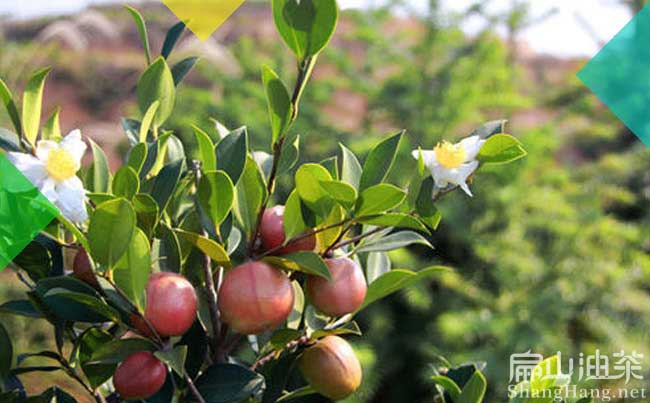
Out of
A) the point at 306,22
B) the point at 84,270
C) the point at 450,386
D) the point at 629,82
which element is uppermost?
the point at 306,22

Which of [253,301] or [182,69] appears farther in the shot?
[182,69]

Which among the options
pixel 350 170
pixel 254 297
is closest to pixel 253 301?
pixel 254 297

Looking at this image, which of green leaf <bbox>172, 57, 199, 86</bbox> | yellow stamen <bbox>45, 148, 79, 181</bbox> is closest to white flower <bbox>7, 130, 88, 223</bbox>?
yellow stamen <bbox>45, 148, 79, 181</bbox>

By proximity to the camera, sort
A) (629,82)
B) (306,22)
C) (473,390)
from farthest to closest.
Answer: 1. (629,82)
2. (473,390)
3. (306,22)

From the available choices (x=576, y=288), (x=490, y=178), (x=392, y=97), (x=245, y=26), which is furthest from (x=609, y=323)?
(x=245, y=26)

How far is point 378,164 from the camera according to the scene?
43 centimetres

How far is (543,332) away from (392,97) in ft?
2.93

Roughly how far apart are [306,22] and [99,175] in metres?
0.16

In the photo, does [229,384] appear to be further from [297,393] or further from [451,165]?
[451,165]

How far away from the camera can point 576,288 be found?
223 centimetres

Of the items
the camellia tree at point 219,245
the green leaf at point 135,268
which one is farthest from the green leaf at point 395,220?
the green leaf at point 135,268

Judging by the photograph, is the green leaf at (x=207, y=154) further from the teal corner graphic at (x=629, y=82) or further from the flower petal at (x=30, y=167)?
the teal corner graphic at (x=629, y=82)

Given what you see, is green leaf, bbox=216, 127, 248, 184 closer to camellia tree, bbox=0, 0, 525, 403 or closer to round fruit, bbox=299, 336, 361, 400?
camellia tree, bbox=0, 0, 525, 403

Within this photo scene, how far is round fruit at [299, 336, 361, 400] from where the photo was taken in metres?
0.45
